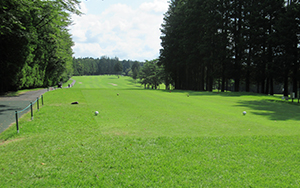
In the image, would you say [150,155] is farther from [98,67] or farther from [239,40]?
[98,67]

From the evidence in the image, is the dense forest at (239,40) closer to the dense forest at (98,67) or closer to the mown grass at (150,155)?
the mown grass at (150,155)

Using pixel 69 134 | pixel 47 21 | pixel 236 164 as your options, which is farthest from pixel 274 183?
pixel 47 21

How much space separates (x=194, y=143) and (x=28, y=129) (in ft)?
22.2

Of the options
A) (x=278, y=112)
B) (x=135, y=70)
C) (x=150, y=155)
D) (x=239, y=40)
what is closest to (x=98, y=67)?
(x=135, y=70)

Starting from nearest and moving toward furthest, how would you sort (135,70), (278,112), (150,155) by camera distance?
1. (150,155)
2. (278,112)
3. (135,70)

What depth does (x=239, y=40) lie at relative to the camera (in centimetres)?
3269

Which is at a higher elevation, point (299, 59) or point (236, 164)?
point (299, 59)

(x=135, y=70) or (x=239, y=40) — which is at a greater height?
(x=135, y=70)

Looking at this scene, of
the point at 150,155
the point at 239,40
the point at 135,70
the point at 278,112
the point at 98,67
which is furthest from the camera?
the point at 98,67

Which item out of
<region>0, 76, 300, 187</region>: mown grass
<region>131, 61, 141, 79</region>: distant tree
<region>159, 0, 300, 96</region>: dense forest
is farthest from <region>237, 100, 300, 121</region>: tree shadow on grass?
<region>131, 61, 141, 79</region>: distant tree

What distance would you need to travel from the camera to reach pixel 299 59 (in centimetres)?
2789

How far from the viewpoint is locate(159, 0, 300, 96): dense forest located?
2831cm

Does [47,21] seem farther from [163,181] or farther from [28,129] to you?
[163,181]

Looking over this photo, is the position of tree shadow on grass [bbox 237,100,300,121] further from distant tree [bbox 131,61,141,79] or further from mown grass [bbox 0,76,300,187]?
distant tree [bbox 131,61,141,79]
